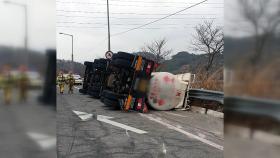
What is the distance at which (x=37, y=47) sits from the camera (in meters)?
1.60

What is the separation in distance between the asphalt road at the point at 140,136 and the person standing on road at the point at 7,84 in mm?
1268

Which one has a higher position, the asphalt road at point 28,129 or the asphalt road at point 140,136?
the asphalt road at point 28,129

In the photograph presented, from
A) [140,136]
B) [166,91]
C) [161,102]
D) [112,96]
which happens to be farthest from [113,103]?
[140,136]

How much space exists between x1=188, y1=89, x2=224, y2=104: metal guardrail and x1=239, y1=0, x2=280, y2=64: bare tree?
5.69 metres

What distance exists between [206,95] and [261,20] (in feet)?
22.9

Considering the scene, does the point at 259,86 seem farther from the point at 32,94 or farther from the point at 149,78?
the point at 149,78

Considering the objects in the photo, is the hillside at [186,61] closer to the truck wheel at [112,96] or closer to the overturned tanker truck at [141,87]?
the overturned tanker truck at [141,87]

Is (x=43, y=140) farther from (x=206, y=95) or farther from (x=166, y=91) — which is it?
(x=166, y=91)

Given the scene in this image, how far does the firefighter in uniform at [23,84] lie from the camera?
5.25 feet

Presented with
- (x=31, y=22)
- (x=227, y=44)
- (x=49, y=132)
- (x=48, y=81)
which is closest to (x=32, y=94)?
(x=48, y=81)

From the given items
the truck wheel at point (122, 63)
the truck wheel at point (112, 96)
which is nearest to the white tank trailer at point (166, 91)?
the truck wheel at point (122, 63)

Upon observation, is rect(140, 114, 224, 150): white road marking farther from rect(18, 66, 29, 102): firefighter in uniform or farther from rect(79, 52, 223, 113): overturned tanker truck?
rect(18, 66, 29, 102): firefighter in uniform

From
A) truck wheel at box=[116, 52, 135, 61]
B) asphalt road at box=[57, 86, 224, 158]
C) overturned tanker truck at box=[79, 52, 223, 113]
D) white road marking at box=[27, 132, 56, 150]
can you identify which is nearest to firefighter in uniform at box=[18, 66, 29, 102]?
white road marking at box=[27, 132, 56, 150]

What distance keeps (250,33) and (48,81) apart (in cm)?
98
